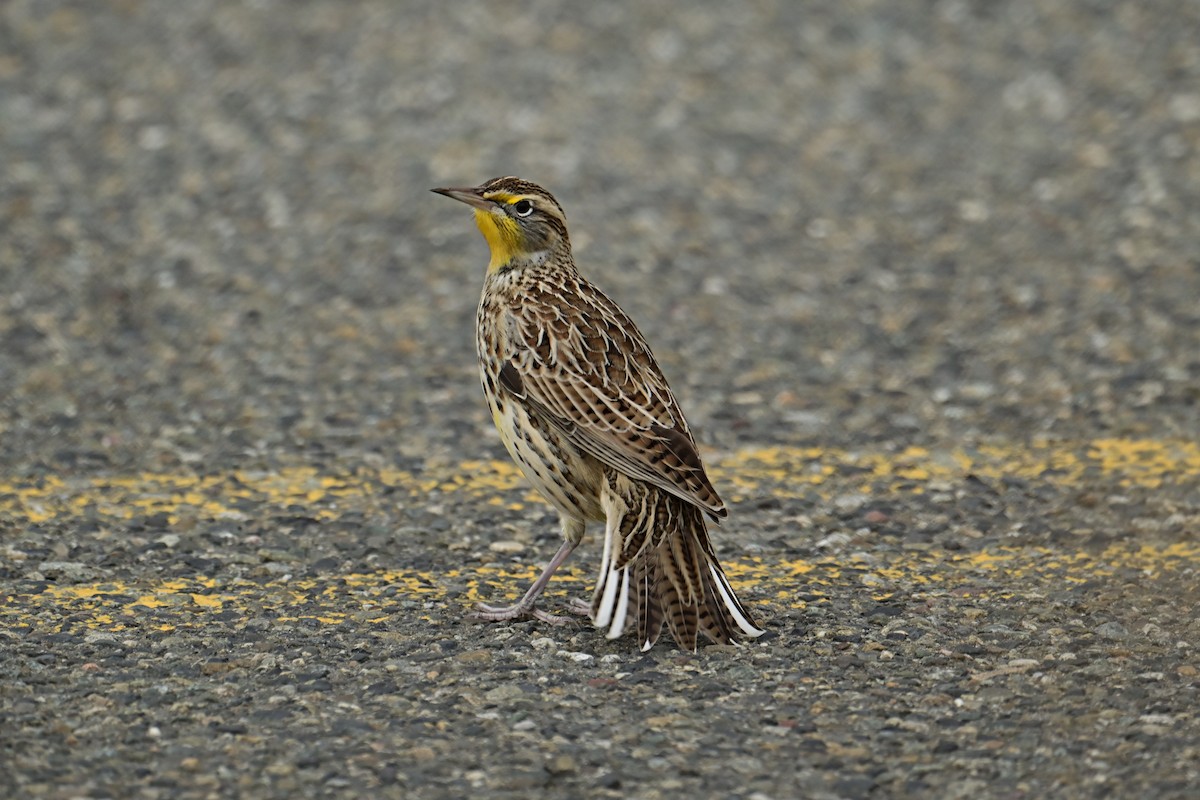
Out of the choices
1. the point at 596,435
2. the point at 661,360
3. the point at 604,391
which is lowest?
the point at 596,435

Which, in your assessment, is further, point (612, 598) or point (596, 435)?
point (596, 435)

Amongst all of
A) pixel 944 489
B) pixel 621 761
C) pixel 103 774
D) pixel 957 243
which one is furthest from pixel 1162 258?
pixel 103 774

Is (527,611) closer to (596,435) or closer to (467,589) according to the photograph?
(467,589)

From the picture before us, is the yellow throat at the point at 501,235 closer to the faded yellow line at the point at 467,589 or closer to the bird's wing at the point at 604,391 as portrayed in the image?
the bird's wing at the point at 604,391

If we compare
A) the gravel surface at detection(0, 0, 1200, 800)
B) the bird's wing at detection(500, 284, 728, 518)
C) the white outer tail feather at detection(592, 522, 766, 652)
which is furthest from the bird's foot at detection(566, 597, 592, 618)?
the bird's wing at detection(500, 284, 728, 518)

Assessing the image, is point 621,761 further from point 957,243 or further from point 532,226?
point 957,243

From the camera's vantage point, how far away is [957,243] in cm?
1177

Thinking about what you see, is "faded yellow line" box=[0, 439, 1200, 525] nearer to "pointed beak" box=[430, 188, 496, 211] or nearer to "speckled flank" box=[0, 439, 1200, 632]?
"speckled flank" box=[0, 439, 1200, 632]

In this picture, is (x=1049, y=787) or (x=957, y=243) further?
(x=957, y=243)

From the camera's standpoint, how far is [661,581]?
21.5ft

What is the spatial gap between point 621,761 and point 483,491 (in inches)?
123

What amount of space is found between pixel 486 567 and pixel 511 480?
117 centimetres

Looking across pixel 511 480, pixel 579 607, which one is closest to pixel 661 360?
pixel 511 480

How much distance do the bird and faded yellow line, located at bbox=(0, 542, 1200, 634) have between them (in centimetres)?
42
